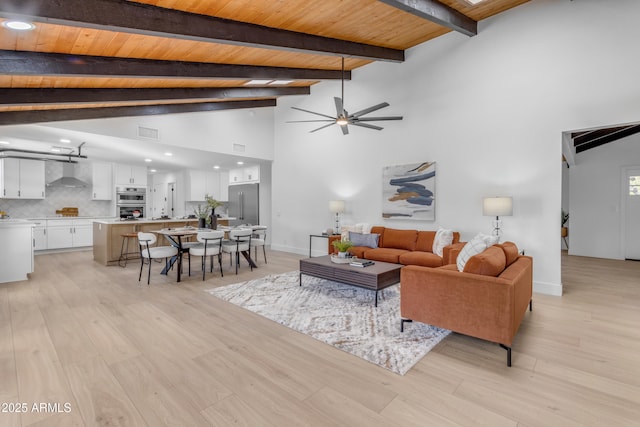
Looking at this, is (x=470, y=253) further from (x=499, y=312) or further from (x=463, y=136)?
(x=463, y=136)

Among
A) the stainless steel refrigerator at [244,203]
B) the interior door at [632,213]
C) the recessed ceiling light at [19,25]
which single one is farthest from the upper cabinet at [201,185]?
the interior door at [632,213]

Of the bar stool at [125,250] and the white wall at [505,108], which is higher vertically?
the white wall at [505,108]

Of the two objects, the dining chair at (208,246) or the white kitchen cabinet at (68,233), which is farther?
the white kitchen cabinet at (68,233)

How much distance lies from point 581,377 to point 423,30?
5174mm

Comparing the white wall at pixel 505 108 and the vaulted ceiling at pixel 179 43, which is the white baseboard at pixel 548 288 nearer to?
the white wall at pixel 505 108

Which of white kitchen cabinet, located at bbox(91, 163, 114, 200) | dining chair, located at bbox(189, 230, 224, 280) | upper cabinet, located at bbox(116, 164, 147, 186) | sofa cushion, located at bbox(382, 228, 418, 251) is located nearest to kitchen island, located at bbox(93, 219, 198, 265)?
dining chair, located at bbox(189, 230, 224, 280)

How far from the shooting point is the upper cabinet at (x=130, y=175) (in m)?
8.91

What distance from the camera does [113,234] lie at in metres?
6.38

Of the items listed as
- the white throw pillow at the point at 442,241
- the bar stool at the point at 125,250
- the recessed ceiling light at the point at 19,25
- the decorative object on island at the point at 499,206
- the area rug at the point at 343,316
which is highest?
the recessed ceiling light at the point at 19,25

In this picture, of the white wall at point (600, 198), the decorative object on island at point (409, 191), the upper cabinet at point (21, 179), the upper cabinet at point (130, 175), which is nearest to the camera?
the decorative object on island at point (409, 191)

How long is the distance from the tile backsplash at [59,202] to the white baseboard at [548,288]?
34.6 feet

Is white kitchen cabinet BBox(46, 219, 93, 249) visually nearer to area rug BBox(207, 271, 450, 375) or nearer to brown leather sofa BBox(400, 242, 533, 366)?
area rug BBox(207, 271, 450, 375)

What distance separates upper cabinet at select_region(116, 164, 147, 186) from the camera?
351 inches

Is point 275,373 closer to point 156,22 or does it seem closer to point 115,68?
point 156,22
